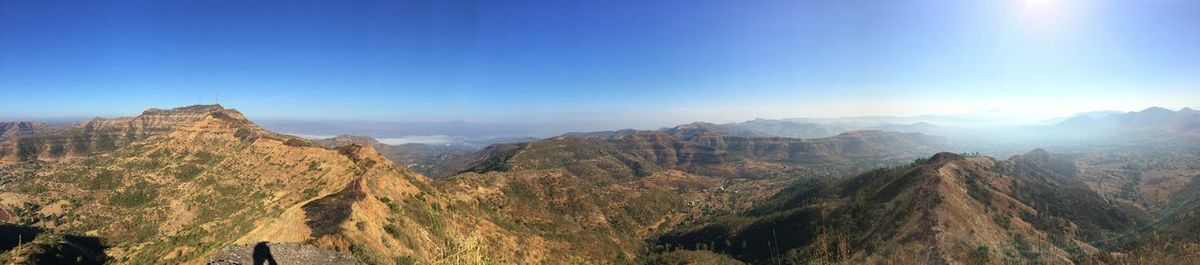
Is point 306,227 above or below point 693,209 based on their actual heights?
above

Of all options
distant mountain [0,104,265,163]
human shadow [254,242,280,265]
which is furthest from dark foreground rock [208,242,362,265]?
distant mountain [0,104,265,163]

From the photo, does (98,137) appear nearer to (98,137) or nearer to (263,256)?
(98,137)

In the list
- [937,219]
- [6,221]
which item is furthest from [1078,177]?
[6,221]

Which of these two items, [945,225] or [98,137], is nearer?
[945,225]

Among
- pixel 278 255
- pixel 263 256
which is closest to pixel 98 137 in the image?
pixel 263 256

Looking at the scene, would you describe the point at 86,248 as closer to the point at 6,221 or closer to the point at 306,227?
the point at 6,221

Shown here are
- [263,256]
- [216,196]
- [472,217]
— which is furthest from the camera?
[472,217]

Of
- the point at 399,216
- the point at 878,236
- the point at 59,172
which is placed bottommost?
the point at 878,236
